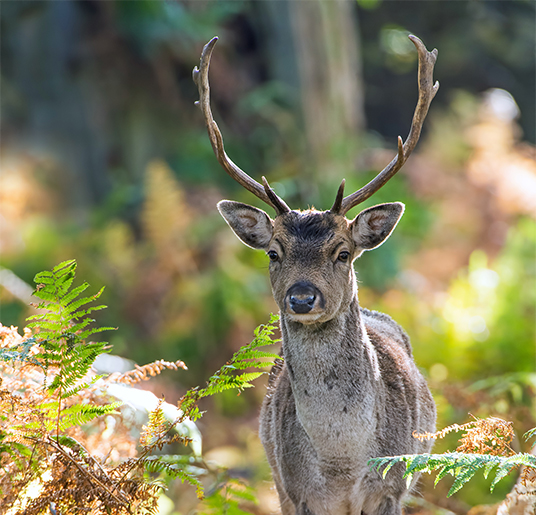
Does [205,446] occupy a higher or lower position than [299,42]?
lower

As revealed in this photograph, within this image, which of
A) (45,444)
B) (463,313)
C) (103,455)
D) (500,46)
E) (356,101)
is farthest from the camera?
(500,46)

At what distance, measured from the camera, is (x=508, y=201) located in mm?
13805

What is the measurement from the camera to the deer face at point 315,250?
11.3 feet

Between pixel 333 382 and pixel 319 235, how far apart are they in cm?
77

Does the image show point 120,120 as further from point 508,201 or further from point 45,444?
point 45,444

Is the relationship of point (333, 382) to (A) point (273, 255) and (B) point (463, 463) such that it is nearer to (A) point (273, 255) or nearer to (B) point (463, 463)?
(A) point (273, 255)

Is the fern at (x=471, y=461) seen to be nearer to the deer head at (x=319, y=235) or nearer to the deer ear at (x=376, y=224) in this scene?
the deer head at (x=319, y=235)

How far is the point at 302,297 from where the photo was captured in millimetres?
3389

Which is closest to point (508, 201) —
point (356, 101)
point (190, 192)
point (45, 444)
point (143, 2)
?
point (356, 101)

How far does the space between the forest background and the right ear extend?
4606mm

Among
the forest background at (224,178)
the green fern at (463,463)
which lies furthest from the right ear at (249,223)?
the forest background at (224,178)

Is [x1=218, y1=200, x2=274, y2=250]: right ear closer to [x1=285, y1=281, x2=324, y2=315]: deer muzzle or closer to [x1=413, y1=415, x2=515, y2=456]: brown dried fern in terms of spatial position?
[x1=285, y1=281, x2=324, y2=315]: deer muzzle

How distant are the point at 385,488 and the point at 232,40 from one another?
12.2 m

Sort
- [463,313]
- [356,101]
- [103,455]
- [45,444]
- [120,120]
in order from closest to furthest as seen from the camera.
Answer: [45,444]
[103,455]
[463,313]
[356,101]
[120,120]
